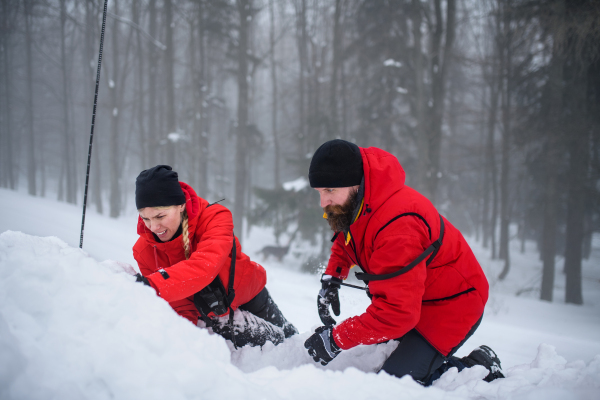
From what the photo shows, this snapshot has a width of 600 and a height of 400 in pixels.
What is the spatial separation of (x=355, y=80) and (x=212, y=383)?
12719 millimetres

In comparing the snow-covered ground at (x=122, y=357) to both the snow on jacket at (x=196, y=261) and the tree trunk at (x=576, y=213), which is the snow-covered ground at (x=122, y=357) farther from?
the tree trunk at (x=576, y=213)

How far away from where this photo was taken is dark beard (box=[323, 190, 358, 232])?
1.96 metres

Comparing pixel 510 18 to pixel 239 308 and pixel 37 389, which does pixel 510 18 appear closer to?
pixel 239 308

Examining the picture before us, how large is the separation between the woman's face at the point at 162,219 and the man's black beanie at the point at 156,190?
4cm

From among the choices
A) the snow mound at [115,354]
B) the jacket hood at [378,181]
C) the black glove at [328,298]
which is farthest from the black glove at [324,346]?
the jacket hood at [378,181]

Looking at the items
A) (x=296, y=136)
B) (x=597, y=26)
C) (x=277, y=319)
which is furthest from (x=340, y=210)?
(x=296, y=136)

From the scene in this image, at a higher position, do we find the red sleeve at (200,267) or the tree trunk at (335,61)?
the tree trunk at (335,61)

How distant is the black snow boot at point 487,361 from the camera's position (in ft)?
6.73

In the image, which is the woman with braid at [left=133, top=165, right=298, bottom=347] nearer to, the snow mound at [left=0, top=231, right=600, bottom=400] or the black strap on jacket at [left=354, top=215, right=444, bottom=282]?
the snow mound at [left=0, top=231, right=600, bottom=400]

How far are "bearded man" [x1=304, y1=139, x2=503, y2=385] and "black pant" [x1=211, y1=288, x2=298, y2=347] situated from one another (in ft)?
1.83

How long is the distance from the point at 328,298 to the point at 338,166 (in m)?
1.17

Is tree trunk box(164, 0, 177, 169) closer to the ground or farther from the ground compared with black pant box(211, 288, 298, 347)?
farther from the ground

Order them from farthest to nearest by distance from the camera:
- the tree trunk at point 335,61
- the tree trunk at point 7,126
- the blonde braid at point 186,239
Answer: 1. the tree trunk at point 335,61
2. the tree trunk at point 7,126
3. the blonde braid at point 186,239

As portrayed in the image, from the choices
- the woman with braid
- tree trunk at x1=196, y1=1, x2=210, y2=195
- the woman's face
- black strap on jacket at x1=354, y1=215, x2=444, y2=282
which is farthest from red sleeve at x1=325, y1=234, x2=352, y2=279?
tree trunk at x1=196, y1=1, x2=210, y2=195
